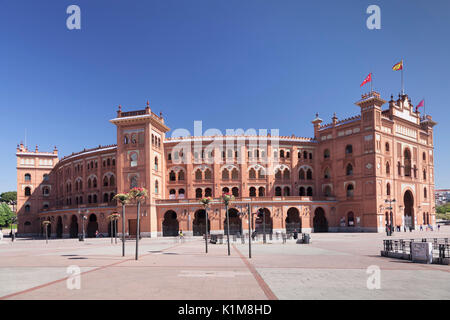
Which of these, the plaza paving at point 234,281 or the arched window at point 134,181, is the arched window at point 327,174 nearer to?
the arched window at point 134,181

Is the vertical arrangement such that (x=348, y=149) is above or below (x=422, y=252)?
above

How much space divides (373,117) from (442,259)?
43102mm

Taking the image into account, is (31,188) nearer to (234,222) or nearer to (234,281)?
(234,222)

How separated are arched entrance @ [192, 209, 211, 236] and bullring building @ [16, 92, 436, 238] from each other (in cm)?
16

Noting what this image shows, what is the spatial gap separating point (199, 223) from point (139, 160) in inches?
578

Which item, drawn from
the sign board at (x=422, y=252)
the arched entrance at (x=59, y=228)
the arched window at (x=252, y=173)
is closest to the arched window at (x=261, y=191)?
the arched window at (x=252, y=173)

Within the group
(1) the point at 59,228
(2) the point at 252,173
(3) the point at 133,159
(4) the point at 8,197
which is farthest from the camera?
(4) the point at 8,197

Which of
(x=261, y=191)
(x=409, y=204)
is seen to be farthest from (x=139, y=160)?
(x=409, y=204)

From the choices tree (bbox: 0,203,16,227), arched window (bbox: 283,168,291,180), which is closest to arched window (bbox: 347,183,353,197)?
arched window (bbox: 283,168,291,180)

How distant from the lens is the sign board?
1867 cm

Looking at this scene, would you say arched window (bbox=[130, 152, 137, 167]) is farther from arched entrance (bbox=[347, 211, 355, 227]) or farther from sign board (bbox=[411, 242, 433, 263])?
sign board (bbox=[411, 242, 433, 263])

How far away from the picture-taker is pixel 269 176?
211ft

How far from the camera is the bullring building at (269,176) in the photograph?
57875mm

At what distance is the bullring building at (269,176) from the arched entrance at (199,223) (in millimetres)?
161
